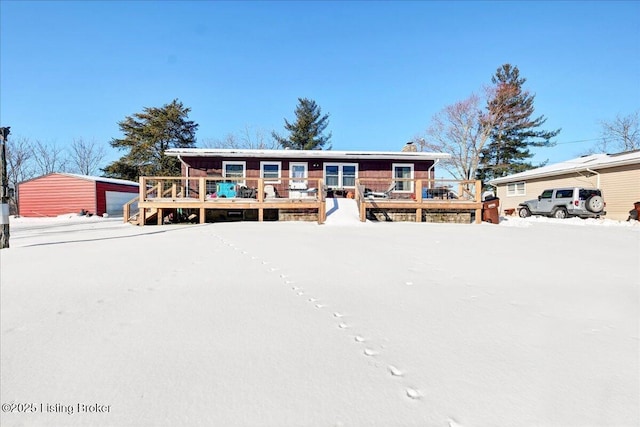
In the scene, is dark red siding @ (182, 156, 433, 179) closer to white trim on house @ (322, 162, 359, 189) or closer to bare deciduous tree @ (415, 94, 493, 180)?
white trim on house @ (322, 162, 359, 189)

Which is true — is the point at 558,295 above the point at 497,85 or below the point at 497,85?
below

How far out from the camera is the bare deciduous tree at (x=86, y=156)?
30.8 metres

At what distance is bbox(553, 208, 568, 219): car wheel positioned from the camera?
46.0 feet

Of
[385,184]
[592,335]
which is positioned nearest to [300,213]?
[385,184]

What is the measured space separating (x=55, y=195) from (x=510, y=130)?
31.4 m

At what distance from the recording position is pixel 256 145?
1215 inches

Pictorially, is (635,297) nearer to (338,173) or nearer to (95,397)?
(95,397)

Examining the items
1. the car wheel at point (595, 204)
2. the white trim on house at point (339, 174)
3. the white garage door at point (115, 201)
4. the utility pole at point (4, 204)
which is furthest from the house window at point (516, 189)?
the white garage door at point (115, 201)

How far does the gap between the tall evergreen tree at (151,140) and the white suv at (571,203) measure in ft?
78.8

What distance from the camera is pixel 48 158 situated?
29.5m

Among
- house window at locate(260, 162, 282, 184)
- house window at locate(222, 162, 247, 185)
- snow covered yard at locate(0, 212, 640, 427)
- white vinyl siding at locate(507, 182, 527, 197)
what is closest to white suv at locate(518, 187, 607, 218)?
white vinyl siding at locate(507, 182, 527, 197)

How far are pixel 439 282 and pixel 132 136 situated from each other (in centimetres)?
2862

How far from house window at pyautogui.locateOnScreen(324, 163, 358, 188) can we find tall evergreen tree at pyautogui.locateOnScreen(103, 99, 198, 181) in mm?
16182

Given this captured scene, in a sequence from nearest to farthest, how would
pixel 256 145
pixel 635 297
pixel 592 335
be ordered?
pixel 592 335, pixel 635 297, pixel 256 145
